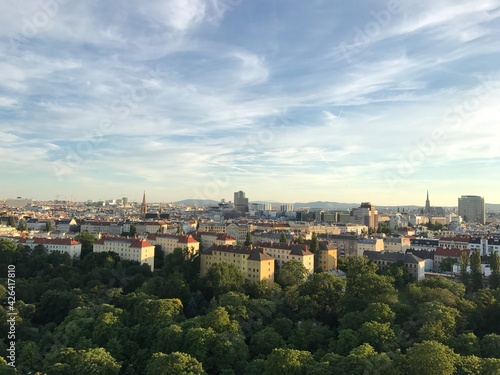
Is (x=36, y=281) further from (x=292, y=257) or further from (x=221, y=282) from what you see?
(x=292, y=257)

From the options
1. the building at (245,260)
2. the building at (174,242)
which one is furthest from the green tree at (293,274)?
the building at (174,242)

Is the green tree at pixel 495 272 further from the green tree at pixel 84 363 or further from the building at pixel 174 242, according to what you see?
the green tree at pixel 84 363

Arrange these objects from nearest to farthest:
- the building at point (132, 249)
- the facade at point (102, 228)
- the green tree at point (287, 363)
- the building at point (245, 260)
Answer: the green tree at point (287, 363), the building at point (245, 260), the building at point (132, 249), the facade at point (102, 228)

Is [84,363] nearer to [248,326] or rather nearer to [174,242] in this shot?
[248,326]

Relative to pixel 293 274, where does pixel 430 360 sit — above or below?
below

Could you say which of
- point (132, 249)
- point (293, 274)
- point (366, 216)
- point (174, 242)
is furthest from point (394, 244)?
point (366, 216)
